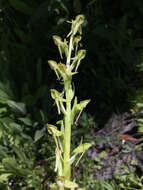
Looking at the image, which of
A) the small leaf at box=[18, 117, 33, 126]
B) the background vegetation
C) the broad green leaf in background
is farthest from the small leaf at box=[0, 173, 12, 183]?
the broad green leaf in background

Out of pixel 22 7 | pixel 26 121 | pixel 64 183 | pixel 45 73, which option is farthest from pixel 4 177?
pixel 22 7

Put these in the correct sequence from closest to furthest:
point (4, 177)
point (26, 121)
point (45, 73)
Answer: point (4, 177)
point (26, 121)
point (45, 73)

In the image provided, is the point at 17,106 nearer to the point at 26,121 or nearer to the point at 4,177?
the point at 26,121

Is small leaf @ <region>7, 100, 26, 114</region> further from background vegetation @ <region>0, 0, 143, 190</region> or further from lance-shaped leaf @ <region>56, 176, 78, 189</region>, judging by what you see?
lance-shaped leaf @ <region>56, 176, 78, 189</region>

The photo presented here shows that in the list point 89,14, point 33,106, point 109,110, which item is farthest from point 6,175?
point 89,14

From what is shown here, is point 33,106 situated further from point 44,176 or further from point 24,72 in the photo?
point 44,176

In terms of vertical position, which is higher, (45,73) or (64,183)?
(45,73)

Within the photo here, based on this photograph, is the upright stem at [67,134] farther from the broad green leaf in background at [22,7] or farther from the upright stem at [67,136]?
the broad green leaf in background at [22,7]

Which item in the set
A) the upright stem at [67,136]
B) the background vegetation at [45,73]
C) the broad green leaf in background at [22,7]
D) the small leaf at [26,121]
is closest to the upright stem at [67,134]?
the upright stem at [67,136]

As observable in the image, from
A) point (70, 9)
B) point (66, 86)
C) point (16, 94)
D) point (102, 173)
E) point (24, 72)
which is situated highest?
point (70, 9)
